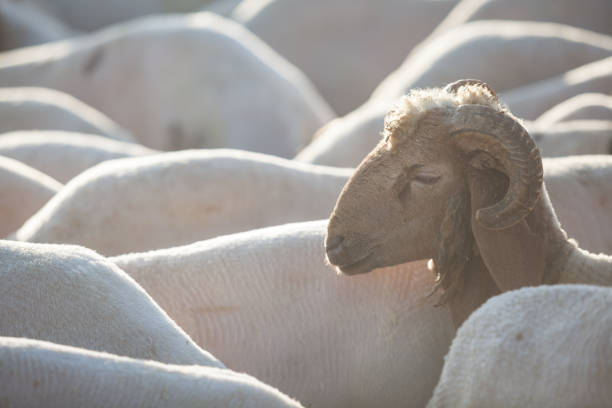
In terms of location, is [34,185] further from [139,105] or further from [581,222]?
[139,105]

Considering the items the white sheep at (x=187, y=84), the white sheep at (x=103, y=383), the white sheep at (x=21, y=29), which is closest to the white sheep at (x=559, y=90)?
the white sheep at (x=187, y=84)

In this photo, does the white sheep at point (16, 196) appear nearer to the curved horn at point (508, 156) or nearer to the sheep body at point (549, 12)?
the curved horn at point (508, 156)

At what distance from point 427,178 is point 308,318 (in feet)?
1.88

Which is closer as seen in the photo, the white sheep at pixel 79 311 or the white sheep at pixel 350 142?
the white sheep at pixel 79 311

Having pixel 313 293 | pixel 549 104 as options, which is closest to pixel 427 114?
pixel 313 293

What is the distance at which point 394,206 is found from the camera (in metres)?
2.50

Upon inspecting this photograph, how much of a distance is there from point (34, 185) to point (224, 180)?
0.97 meters

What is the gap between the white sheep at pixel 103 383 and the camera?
188 cm

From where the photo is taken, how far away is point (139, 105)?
6723mm

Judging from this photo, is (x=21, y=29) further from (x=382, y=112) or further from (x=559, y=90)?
(x=559, y=90)

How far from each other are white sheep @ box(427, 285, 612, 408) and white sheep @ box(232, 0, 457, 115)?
225 inches

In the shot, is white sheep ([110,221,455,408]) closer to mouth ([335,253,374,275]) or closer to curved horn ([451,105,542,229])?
mouth ([335,253,374,275])

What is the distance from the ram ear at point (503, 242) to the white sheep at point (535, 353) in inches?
8.5

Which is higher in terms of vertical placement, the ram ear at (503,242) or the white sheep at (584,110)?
the white sheep at (584,110)
